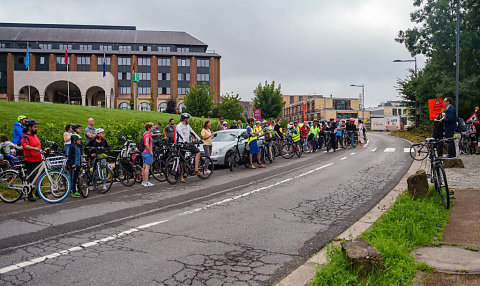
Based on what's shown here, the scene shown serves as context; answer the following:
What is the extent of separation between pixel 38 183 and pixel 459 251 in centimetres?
823

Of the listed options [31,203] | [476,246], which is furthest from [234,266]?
[31,203]

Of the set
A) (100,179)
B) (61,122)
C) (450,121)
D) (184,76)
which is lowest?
(100,179)

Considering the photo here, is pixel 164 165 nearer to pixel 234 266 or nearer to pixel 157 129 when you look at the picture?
pixel 157 129

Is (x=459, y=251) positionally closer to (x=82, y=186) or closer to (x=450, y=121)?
(x=450, y=121)

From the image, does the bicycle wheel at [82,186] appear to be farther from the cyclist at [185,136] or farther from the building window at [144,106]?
the building window at [144,106]

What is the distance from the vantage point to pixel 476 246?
4.77 m

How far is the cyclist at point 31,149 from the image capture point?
899 cm

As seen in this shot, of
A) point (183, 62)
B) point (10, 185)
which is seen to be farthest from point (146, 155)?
point (183, 62)

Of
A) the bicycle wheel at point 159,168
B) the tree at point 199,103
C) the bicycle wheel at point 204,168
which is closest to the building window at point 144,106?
the tree at point 199,103

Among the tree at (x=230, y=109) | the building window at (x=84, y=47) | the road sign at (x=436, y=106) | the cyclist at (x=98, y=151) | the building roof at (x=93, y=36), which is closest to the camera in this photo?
the cyclist at (x=98, y=151)

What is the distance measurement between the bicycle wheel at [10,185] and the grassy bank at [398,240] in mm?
7571

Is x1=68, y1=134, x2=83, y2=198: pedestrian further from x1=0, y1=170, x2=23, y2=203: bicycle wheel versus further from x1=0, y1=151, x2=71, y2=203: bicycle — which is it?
x1=0, y1=170, x2=23, y2=203: bicycle wheel

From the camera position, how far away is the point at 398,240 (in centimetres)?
495

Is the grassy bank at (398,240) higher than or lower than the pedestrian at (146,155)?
A: lower
